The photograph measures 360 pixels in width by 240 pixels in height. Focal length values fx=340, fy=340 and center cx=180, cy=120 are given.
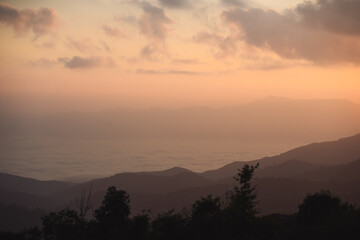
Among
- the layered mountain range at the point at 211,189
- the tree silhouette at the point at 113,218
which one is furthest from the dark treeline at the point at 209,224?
the layered mountain range at the point at 211,189

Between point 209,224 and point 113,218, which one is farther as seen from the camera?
point 113,218

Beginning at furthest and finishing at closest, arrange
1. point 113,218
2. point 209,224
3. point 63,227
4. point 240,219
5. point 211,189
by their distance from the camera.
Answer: point 211,189 → point 113,218 → point 63,227 → point 209,224 → point 240,219

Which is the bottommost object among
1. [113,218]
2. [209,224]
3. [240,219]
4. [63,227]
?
[63,227]

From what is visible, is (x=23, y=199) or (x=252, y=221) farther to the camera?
(x=23, y=199)

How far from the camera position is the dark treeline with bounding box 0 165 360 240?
28250 millimetres

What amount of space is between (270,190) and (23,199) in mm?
115001

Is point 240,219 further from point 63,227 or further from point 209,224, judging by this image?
point 63,227

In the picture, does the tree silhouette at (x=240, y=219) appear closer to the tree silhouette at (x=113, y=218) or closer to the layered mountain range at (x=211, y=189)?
the tree silhouette at (x=113, y=218)

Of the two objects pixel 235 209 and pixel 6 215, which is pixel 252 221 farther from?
pixel 6 215

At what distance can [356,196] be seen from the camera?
110m

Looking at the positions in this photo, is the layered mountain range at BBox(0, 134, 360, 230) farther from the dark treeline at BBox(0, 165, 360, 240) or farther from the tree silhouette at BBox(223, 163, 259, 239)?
the tree silhouette at BBox(223, 163, 259, 239)

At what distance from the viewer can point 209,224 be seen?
30.8 metres

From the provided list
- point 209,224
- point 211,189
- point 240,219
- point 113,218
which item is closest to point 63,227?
point 113,218

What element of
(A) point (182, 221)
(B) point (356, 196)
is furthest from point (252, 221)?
(B) point (356, 196)
